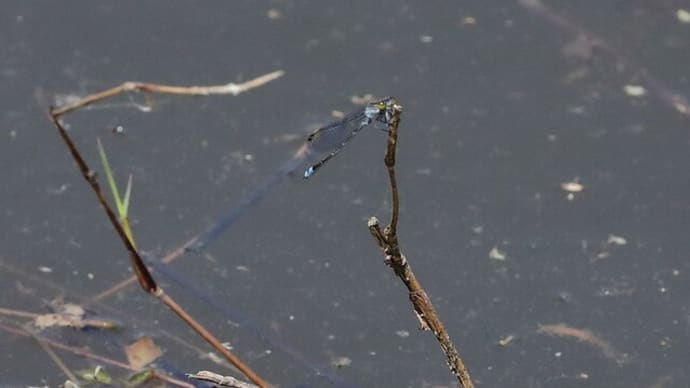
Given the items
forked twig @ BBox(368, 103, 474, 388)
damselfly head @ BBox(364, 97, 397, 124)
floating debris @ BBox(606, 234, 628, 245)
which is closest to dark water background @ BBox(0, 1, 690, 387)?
floating debris @ BBox(606, 234, 628, 245)

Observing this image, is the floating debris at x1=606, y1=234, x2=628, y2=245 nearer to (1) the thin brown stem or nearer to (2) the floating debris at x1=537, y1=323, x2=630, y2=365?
(2) the floating debris at x1=537, y1=323, x2=630, y2=365

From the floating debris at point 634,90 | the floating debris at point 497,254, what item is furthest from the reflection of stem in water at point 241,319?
the floating debris at point 634,90

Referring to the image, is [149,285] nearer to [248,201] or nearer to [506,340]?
[248,201]

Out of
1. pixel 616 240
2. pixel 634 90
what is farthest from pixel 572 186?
pixel 634 90

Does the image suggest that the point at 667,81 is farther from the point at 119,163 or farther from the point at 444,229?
the point at 119,163

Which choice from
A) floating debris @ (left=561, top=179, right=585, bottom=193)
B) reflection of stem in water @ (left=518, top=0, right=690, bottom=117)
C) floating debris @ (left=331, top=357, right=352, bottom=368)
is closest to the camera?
floating debris @ (left=331, top=357, right=352, bottom=368)

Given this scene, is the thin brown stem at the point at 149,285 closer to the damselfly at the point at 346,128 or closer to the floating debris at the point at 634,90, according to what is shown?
the damselfly at the point at 346,128

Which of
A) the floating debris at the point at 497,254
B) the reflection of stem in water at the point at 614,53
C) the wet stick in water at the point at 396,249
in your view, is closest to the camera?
the wet stick in water at the point at 396,249
